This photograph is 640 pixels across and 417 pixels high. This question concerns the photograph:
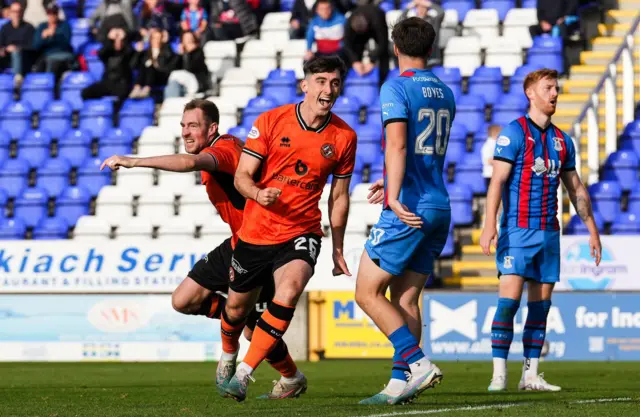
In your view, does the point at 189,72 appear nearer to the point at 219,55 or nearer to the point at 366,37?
the point at 219,55

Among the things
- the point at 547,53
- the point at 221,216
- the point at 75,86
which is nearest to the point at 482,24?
the point at 547,53

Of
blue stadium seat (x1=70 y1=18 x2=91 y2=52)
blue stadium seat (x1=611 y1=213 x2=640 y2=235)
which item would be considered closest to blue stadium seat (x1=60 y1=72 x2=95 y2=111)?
blue stadium seat (x1=70 y1=18 x2=91 y2=52)

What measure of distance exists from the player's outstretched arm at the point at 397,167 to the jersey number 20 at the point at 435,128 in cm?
18

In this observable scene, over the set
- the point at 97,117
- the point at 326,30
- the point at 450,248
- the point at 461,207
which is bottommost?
the point at 450,248

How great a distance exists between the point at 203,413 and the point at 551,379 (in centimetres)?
470

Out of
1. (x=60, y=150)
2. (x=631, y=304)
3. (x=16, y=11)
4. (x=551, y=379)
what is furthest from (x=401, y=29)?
(x=16, y=11)

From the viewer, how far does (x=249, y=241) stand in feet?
25.6

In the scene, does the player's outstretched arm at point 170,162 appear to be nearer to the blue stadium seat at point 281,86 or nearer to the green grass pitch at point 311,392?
the green grass pitch at point 311,392

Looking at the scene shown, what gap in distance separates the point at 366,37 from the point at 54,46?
6.03 m

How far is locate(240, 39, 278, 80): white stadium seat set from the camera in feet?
70.1

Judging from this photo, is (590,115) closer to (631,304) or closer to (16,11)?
(631,304)

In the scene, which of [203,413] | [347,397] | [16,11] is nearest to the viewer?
[203,413]

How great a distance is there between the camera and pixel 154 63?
21141 millimetres

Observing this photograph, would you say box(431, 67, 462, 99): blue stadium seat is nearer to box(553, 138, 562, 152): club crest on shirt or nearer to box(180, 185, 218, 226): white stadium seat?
box(180, 185, 218, 226): white stadium seat
